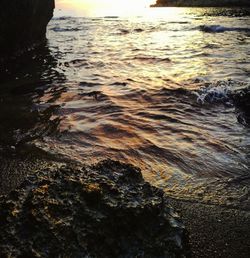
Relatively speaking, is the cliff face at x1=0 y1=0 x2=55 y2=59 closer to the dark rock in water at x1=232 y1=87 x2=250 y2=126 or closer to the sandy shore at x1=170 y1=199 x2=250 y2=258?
the dark rock in water at x1=232 y1=87 x2=250 y2=126

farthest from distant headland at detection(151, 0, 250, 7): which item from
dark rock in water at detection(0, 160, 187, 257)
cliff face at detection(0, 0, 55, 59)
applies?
dark rock in water at detection(0, 160, 187, 257)

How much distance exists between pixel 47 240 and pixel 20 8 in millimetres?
10751

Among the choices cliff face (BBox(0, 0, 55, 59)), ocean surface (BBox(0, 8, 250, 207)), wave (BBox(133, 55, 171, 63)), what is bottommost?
ocean surface (BBox(0, 8, 250, 207))

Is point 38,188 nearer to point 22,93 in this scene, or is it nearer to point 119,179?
point 119,179

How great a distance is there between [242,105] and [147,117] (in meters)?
1.78

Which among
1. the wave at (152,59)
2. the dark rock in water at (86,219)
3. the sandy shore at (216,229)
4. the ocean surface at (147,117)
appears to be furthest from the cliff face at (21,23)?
the sandy shore at (216,229)

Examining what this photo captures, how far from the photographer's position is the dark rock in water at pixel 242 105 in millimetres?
5520

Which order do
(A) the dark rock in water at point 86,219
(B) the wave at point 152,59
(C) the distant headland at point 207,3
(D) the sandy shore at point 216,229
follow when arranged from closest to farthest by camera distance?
(A) the dark rock in water at point 86,219 → (D) the sandy shore at point 216,229 → (B) the wave at point 152,59 → (C) the distant headland at point 207,3

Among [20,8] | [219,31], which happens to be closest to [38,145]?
[20,8]

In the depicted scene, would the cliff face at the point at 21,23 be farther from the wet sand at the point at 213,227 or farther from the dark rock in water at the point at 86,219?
the dark rock in water at the point at 86,219

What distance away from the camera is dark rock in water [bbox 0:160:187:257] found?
2014 millimetres

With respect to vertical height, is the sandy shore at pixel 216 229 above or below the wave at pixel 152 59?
below

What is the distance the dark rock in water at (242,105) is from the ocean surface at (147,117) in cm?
10

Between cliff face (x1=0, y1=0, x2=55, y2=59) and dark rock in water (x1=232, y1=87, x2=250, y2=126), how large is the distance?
7424 millimetres
